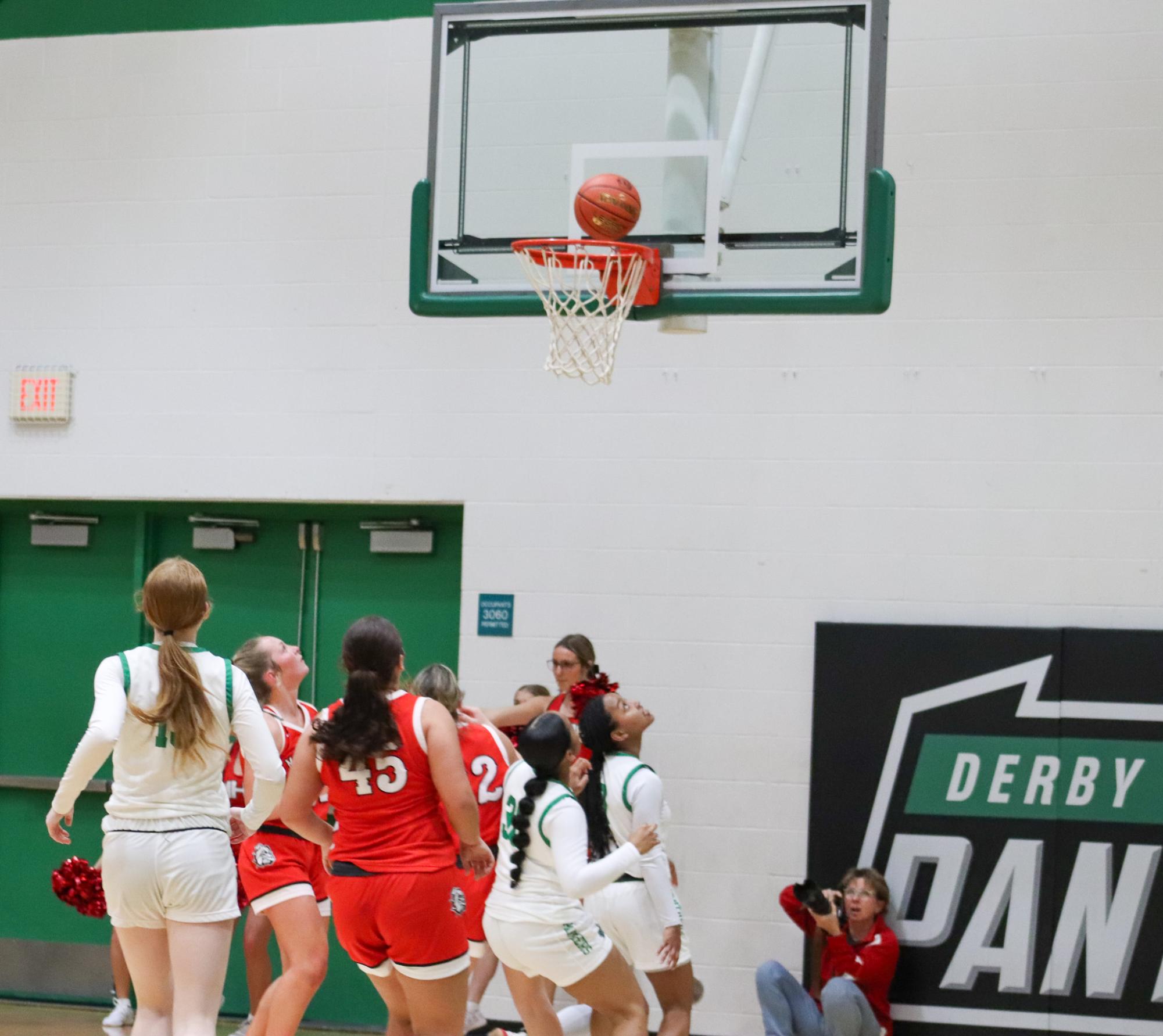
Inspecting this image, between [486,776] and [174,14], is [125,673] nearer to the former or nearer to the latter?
[486,776]

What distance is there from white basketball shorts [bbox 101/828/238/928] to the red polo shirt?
310 centimetres

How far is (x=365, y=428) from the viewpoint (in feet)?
24.2

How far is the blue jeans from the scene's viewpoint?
6.10 m

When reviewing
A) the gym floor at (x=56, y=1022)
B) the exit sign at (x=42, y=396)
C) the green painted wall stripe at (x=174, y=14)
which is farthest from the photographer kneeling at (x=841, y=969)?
the green painted wall stripe at (x=174, y=14)

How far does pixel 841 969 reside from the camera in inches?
253

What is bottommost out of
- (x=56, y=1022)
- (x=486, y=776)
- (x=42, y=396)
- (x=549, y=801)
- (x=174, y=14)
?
(x=56, y=1022)

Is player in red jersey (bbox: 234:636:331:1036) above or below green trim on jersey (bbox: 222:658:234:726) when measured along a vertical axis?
below

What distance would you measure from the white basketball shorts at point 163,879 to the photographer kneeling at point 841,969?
9.39ft

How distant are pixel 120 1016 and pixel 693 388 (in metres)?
4.10

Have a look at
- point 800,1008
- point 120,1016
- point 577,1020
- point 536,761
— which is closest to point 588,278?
point 536,761

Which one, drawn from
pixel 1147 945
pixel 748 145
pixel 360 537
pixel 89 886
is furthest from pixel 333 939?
pixel 748 145

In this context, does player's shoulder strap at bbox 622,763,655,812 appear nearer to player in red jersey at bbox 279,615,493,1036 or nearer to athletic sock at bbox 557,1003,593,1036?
athletic sock at bbox 557,1003,593,1036

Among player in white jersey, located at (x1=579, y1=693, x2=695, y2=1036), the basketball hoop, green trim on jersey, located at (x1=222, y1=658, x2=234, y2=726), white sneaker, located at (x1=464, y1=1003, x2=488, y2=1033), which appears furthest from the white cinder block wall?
green trim on jersey, located at (x1=222, y1=658, x2=234, y2=726)

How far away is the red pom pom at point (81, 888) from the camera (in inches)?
246
